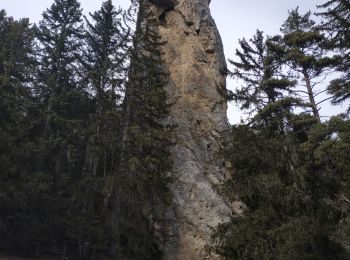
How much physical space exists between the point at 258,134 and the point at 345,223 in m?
4.88

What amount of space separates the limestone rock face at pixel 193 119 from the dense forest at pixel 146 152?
65.7 inches

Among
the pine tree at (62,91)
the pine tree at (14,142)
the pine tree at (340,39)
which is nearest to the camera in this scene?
the pine tree at (340,39)

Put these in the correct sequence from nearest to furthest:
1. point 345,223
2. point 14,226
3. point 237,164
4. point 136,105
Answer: point 345,223
point 237,164
point 136,105
point 14,226

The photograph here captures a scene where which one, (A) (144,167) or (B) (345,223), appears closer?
(B) (345,223)

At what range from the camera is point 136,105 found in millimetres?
18828

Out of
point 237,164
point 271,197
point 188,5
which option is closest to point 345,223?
point 271,197

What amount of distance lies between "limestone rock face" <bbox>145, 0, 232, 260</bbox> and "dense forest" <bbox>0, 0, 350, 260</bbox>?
5.48ft

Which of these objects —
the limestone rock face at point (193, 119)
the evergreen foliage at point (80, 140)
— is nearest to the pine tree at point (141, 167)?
the evergreen foliage at point (80, 140)

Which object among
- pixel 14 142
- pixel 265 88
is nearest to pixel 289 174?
pixel 265 88

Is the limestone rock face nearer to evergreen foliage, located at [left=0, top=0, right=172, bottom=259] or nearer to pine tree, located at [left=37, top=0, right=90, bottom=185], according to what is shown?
evergreen foliage, located at [left=0, top=0, right=172, bottom=259]

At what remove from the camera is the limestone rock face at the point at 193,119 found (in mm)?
20625

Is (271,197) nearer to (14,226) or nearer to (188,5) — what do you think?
(14,226)

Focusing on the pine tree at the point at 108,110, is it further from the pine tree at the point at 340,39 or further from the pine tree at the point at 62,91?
the pine tree at the point at 340,39

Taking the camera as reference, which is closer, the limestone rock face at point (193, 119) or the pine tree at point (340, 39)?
the pine tree at point (340, 39)
